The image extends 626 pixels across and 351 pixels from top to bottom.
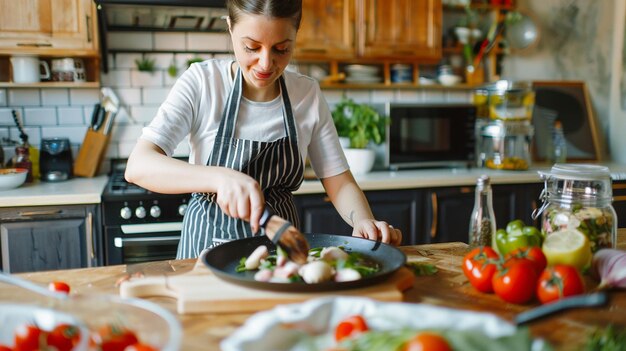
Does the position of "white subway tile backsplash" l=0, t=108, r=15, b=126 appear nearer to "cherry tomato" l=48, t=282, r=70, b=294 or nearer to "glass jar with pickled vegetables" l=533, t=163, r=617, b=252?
"cherry tomato" l=48, t=282, r=70, b=294

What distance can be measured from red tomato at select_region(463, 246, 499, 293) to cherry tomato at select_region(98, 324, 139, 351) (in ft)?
2.49

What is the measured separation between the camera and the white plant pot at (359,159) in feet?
10.9

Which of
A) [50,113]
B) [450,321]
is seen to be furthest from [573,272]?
[50,113]

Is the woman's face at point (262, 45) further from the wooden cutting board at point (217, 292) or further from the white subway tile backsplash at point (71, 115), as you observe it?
the white subway tile backsplash at point (71, 115)

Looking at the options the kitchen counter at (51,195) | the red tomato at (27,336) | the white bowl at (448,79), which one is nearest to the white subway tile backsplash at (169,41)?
the kitchen counter at (51,195)

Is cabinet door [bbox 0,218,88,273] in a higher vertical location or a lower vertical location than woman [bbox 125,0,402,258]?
lower

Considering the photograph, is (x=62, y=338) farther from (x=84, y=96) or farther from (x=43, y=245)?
(x=84, y=96)

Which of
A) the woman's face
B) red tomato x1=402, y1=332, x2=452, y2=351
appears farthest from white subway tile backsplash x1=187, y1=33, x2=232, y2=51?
red tomato x1=402, y1=332, x2=452, y2=351

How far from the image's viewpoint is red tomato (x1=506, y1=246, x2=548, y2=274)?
1287mm

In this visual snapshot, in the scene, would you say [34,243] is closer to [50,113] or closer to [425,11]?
[50,113]

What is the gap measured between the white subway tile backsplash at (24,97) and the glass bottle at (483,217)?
8.47 feet

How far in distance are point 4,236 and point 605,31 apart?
12.8ft

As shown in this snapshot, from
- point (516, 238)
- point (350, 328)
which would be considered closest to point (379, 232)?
point (516, 238)

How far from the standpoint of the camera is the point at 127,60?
3357 mm
